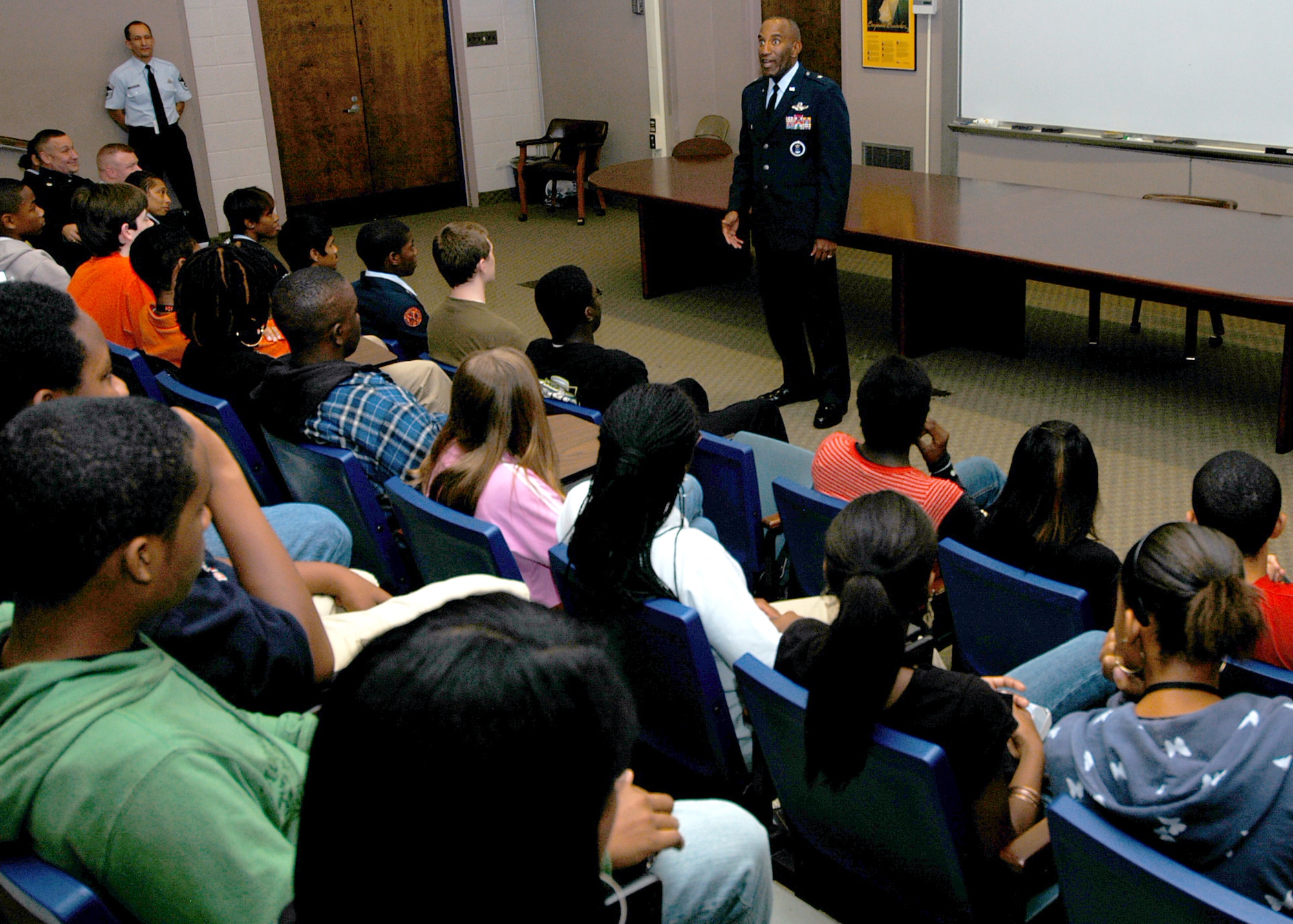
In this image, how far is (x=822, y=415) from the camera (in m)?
4.59

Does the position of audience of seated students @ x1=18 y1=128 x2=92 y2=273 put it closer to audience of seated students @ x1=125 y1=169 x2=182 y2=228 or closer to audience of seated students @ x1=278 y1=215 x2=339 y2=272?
audience of seated students @ x1=125 y1=169 x2=182 y2=228

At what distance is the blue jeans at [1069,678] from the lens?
1.96 m

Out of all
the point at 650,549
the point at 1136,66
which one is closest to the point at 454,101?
the point at 1136,66

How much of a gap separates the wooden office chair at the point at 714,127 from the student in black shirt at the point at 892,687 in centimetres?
693

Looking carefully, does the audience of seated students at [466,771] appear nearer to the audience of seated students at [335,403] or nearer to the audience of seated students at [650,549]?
the audience of seated students at [650,549]

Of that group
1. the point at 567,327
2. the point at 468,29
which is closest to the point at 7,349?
the point at 567,327

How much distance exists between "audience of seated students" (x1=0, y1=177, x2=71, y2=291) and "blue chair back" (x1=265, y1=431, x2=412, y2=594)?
→ 1712 millimetres

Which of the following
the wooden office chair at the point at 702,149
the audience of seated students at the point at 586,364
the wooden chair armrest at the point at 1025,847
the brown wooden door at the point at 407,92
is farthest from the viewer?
the brown wooden door at the point at 407,92

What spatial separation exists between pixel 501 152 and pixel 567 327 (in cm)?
665

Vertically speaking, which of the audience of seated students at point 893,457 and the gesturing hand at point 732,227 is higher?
the gesturing hand at point 732,227

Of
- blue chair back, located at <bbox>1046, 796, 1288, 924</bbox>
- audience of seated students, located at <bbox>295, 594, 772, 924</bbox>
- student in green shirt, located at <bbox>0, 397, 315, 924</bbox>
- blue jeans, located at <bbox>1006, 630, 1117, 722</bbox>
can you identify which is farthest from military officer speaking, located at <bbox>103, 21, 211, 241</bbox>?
audience of seated students, located at <bbox>295, 594, 772, 924</bbox>

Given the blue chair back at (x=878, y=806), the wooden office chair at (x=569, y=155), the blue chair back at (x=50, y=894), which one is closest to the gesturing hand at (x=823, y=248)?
the blue chair back at (x=878, y=806)

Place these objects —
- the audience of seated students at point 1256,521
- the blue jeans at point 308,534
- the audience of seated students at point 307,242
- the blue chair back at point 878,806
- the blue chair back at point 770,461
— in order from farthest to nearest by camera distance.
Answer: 1. the audience of seated students at point 307,242
2. the blue chair back at point 770,461
3. the blue jeans at point 308,534
4. the audience of seated students at point 1256,521
5. the blue chair back at point 878,806

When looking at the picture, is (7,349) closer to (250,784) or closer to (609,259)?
(250,784)
